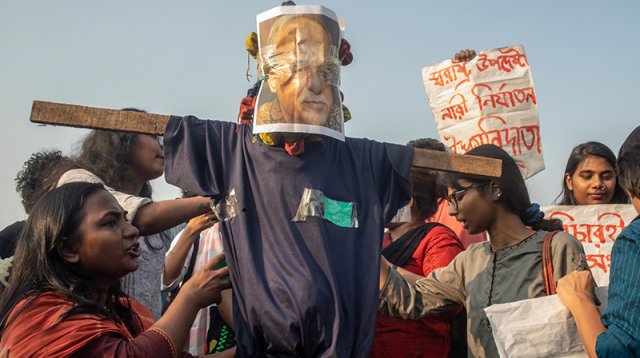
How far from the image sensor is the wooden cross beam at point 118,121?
121 inches

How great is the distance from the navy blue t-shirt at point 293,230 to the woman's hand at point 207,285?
6 cm

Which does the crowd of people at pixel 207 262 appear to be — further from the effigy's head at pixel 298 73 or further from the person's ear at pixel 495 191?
the effigy's head at pixel 298 73

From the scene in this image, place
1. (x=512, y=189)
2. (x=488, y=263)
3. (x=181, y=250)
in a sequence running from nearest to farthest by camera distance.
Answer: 1. (x=488, y=263)
2. (x=512, y=189)
3. (x=181, y=250)

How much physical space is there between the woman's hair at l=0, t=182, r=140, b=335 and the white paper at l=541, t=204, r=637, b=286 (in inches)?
112

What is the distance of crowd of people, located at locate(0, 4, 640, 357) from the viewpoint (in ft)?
9.37

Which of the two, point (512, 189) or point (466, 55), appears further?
point (466, 55)

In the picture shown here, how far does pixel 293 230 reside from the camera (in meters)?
3.13

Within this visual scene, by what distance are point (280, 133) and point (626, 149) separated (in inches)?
54.6

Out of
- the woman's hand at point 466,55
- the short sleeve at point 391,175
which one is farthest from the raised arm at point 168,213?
the woman's hand at point 466,55

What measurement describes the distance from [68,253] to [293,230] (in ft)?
2.89

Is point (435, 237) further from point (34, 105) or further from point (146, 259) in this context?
point (34, 105)

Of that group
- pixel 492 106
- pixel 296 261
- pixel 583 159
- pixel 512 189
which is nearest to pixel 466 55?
pixel 492 106

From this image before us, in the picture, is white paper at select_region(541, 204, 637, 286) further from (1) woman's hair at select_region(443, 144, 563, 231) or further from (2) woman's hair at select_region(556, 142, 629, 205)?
(1) woman's hair at select_region(443, 144, 563, 231)

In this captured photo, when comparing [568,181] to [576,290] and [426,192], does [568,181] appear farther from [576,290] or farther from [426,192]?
[576,290]
